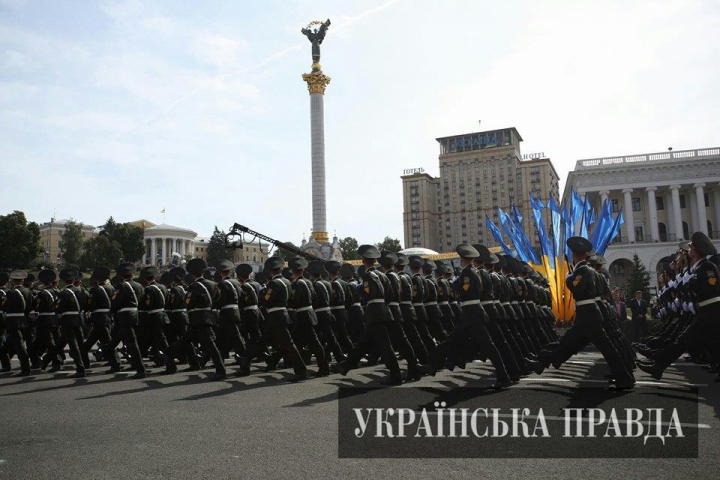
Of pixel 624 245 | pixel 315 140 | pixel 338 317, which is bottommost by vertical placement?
pixel 338 317

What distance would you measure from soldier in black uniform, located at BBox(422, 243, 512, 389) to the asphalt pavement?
0.37 meters

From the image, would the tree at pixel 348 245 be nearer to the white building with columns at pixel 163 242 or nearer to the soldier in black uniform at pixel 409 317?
the white building with columns at pixel 163 242

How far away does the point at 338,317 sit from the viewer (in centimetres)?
1192

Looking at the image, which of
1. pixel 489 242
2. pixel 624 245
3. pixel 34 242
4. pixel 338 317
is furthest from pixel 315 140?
pixel 489 242

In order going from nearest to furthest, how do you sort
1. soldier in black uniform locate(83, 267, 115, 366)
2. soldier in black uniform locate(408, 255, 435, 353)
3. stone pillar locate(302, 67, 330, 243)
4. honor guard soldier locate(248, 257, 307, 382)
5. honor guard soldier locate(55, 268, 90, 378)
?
1. honor guard soldier locate(248, 257, 307, 382)
2. honor guard soldier locate(55, 268, 90, 378)
3. soldier in black uniform locate(408, 255, 435, 353)
4. soldier in black uniform locate(83, 267, 115, 366)
5. stone pillar locate(302, 67, 330, 243)

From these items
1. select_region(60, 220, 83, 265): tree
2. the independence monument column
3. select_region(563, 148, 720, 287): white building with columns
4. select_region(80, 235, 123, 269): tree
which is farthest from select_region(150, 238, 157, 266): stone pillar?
select_region(563, 148, 720, 287): white building with columns

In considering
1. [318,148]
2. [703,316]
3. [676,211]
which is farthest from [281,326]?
[676,211]

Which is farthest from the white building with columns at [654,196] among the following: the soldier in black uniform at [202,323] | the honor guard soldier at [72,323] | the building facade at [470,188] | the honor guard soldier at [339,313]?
the honor guard soldier at [72,323]

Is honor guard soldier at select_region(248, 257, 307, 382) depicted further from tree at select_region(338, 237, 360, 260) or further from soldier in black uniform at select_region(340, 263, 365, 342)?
tree at select_region(338, 237, 360, 260)

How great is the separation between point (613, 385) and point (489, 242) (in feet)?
356

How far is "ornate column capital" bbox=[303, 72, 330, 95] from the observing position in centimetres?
5647

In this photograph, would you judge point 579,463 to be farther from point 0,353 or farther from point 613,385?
point 0,353

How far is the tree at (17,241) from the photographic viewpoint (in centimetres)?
6775

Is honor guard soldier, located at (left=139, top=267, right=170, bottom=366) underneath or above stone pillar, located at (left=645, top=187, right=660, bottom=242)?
underneath
